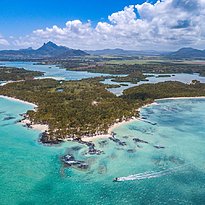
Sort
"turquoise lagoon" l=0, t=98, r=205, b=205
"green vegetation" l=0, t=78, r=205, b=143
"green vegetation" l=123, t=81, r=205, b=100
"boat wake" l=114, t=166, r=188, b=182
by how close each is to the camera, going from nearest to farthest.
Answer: "turquoise lagoon" l=0, t=98, r=205, b=205
"boat wake" l=114, t=166, r=188, b=182
"green vegetation" l=0, t=78, r=205, b=143
"green vegetation" l=123, t=81, r=205, b=100

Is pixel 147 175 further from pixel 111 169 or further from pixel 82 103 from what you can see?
pixel 82 103

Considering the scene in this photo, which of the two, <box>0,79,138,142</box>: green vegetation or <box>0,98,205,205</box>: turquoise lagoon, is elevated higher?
<box>0,79,138,142</box>: green vegetation

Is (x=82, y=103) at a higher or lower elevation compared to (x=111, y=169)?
higher

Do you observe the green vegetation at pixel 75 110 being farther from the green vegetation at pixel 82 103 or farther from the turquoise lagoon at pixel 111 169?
the turquoise lagoon at pixel 111 169

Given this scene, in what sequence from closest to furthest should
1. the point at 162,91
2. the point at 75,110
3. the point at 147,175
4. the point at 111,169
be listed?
the point at 147,175 → the point at 111,169 → the point at 75,110 → the point at 162,91

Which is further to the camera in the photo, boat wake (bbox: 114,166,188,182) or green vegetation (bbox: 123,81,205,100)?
green vegetation (bbox: 123,81,205,100)

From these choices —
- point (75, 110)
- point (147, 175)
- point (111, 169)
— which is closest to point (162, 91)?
point (75, 110)

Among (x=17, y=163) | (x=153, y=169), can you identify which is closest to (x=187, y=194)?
(x=153, y=169)

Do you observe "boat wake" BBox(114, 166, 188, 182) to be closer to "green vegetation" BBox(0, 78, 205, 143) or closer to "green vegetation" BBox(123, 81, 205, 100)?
"green vegetation" BBox(0, 78, 205, 143)

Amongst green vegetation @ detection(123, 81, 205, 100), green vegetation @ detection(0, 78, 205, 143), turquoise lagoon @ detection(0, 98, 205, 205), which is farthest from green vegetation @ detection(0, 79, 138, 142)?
green vegetation @ detection(123, 81, 205, 100)
